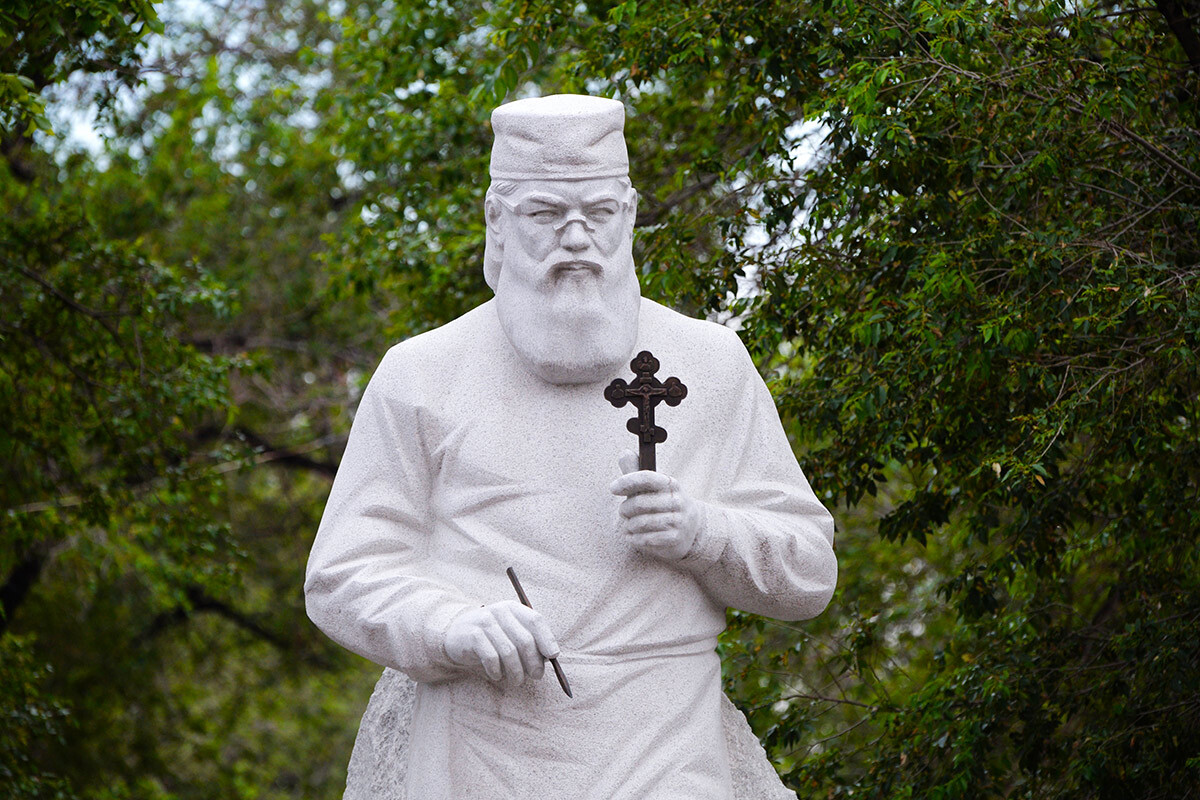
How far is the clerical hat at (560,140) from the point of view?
501 cm

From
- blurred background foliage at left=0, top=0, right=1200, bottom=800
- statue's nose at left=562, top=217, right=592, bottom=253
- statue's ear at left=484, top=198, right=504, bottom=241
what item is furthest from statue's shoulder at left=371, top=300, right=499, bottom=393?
blurred background foliage at left=0, top=0, right=1200, bottom=800

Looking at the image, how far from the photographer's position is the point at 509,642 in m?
4.59

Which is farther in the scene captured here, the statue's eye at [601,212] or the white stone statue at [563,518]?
the statue's eye at [601,212]

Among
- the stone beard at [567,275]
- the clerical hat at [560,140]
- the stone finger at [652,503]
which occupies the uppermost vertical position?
the clerical hat at [560,140]

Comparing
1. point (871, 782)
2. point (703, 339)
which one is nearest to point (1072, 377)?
point (871, 782)

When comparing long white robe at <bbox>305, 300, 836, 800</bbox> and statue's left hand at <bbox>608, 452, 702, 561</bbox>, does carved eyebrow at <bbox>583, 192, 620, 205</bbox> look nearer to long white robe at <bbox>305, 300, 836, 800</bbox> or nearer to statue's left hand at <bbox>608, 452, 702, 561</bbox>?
long white robe at <bbox>305, 300, 836, 800</bbox>

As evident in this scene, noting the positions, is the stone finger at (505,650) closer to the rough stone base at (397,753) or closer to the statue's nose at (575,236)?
the rough stone base at (397,753)

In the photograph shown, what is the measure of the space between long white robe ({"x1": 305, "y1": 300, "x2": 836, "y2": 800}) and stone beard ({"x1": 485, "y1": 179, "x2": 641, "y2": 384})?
0.12 meters

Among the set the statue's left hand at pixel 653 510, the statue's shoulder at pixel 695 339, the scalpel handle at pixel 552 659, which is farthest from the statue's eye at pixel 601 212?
the scalpel handle at pixel 552 659

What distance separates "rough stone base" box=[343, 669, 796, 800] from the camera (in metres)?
5.39

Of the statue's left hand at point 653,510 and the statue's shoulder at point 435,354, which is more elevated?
the statue's shoulder at point 435,354

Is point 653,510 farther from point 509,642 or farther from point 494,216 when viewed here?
point 494,216

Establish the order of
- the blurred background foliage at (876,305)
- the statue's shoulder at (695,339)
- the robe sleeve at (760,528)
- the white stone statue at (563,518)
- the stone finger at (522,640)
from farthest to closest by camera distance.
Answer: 1. the blurred background foliage at (876,305)
2. the statue's shoulder at (695,339)
3. the robe sleeve at (760,528)
4. the white stone statue at (563,518)
5. the stone finger at (522,640)

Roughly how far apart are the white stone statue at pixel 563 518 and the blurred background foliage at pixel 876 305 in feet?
6.89
